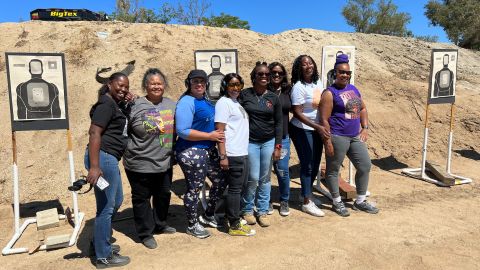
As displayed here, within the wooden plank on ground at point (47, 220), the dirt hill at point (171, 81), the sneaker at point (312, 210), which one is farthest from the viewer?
the dirt hill at point (171, 81)

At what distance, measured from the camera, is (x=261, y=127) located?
13.6 ft

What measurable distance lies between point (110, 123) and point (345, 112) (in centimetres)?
274

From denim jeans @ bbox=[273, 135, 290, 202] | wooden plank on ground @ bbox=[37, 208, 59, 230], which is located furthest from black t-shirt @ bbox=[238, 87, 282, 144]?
wooden plank on ground @ bbox=[37, 208, 59, 230]

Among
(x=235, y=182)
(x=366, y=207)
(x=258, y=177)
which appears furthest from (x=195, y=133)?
(x=366, y=207)

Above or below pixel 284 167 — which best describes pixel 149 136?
above

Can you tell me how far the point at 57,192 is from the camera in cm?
596

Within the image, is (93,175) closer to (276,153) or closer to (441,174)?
(276,153)

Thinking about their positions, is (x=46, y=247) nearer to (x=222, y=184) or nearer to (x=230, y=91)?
(x=222, y=184)

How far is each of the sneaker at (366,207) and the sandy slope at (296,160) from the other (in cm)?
13

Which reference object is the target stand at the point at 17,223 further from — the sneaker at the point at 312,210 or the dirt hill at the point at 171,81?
the sneaker at the point at 312,210

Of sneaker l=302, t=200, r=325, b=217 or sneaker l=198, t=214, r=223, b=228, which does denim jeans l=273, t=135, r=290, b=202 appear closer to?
sneaker l=302, t=200, r=325, b=217

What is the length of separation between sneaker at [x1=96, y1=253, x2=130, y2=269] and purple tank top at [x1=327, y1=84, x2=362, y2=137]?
2777mm

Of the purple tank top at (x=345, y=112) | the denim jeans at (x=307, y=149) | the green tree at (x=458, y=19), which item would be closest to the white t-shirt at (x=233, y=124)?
the denim jeans at (x=307, y=149)

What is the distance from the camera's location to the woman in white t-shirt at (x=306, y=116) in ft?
14.9
